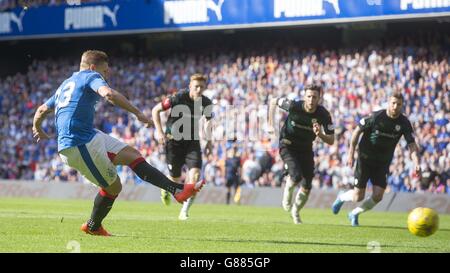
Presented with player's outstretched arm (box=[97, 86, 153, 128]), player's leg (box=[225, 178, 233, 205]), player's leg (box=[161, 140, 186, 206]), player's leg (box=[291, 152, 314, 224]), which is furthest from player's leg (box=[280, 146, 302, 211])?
player's leg (box=[225, 178, 233, 205])

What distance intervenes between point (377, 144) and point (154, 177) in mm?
6454

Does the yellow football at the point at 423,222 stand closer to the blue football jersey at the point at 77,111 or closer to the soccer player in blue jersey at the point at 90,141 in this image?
the soccer player in blue jersey at the point at 90,141

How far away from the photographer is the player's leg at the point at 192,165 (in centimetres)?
1675

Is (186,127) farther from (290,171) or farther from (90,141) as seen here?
(90,141)

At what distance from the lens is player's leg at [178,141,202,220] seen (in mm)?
16750

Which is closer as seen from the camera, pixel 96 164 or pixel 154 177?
pixel 96 164

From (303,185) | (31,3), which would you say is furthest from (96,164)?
(31,3)

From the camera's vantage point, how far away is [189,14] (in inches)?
1371

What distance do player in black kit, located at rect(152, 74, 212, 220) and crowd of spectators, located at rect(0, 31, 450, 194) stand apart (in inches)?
283

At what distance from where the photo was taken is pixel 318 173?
2833cm

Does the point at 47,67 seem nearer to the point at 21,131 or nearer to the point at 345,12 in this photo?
the point at 21,131

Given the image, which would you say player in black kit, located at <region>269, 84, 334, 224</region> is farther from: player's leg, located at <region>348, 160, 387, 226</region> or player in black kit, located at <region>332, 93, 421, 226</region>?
player's leg, located at <region>348, 160, 387, 226</region>

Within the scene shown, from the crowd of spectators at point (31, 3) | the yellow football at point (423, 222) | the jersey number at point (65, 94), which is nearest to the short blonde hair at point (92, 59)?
the jersey number at point (65, 94)

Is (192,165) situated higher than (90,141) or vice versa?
(90,141)
